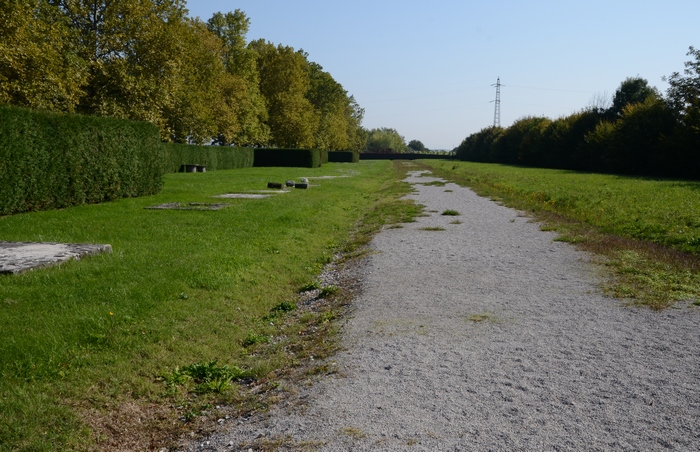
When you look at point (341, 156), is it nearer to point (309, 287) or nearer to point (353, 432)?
point (309, 287)

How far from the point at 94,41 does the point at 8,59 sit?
10.9 metres

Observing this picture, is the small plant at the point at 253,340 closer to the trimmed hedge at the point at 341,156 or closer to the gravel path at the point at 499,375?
the gravel path at the point at 499,375

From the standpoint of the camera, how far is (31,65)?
2150cm

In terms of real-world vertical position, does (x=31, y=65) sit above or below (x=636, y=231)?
above

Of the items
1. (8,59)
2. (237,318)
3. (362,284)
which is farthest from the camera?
(8,59)

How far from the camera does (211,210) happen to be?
15.6 meters

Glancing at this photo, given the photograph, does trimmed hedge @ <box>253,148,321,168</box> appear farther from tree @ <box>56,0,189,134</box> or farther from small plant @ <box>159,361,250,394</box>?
small plant @ <box>159,361,250,394</box>

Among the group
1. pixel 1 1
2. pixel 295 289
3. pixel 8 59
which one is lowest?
pixel 295 289

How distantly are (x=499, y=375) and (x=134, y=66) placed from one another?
3028cm

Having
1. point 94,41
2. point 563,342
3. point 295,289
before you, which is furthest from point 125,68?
point 563,342

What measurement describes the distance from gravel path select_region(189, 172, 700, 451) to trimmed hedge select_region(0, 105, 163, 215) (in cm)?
990

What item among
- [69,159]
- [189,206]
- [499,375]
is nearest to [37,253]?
[499,375]

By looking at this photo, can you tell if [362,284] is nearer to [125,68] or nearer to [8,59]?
[8,59]

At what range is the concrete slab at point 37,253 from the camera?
7824 millimetres
